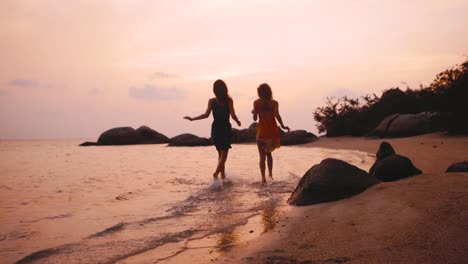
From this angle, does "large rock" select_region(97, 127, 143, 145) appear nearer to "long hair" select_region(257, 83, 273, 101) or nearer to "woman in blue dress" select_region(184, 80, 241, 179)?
"woman in blue dress" select_region(184, 80, 241, 179)

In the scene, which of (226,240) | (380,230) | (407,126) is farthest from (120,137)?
(380,230)

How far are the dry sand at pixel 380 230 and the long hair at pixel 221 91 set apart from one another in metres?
5.12

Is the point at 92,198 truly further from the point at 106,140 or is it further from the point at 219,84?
the point at 106,140

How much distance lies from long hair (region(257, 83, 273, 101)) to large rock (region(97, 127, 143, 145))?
31181mm

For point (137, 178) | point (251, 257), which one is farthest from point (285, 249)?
point (137, 178)

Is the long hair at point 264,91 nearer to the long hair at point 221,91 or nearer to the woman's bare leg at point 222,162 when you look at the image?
the long hair at point 221,91

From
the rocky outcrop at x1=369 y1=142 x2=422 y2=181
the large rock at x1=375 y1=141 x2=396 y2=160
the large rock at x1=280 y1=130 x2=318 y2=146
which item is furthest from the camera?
the large rock at x1=280 y1=130 x2=318 y2=146

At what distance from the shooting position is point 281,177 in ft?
31.3

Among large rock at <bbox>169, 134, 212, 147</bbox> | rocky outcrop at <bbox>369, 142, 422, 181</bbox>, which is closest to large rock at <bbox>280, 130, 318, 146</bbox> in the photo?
large rock at <bbox>169, 134, 212, 147</bbox>

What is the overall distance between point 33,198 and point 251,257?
5308 millimetres

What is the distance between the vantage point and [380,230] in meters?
3.40

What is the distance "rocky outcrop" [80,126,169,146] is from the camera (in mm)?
38425

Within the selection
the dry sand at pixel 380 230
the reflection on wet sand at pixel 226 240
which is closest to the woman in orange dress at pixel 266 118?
the dry sand at pixel 380 230

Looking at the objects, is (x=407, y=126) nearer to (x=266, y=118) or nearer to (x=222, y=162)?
(x=266, y=118)
